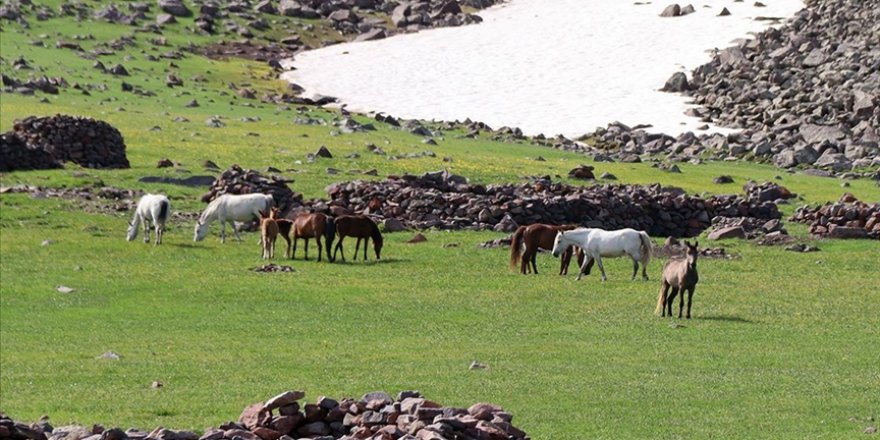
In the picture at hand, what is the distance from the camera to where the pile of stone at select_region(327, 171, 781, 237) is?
5594cm

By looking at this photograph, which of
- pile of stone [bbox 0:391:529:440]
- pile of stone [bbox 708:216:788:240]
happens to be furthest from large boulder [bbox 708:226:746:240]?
pile of stone [bbox 0:391:529:440]

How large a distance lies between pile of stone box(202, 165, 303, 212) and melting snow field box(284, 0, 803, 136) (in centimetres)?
4193

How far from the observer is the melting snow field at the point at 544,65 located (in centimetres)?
10688

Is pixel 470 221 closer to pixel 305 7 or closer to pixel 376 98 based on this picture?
pixel 376 98

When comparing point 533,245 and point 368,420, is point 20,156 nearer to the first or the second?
point 533,245

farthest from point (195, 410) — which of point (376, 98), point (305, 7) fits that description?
point (305, 7)

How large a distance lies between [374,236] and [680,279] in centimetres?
1455

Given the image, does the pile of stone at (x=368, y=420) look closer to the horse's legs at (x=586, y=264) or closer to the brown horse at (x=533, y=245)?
the horse's legs at (x=586, y=264)

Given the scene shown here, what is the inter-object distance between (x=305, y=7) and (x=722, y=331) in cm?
11294

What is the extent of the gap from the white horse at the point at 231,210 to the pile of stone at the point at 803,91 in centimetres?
3635

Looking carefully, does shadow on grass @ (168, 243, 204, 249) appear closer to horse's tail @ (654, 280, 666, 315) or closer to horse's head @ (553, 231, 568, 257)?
horse's head @ (553, 231, 568, 257)

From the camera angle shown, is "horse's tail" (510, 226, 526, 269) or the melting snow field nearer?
"horse's tail" (510, 226, 526, 269)

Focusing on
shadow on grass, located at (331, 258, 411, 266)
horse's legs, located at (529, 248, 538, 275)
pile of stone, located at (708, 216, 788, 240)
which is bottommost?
shadow on grass, located at (331, 258, 411, 266)

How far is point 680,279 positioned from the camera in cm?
3634
